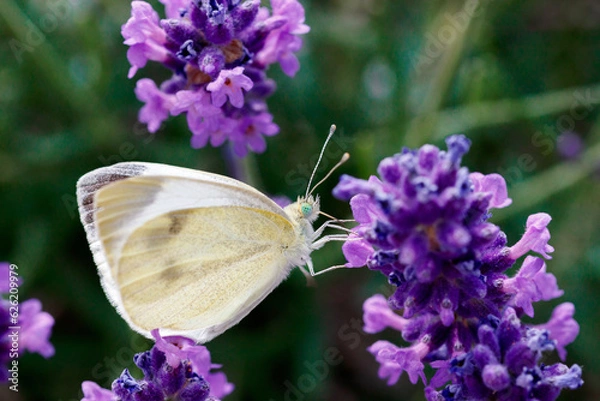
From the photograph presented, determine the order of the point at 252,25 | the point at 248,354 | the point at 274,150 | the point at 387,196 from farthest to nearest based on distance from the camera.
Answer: the point at 274,150, the point at 248,354, the point at 252,25, the point at 387,196

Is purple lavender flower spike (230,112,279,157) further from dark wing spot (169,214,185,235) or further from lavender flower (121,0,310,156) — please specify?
dark wing spot (169,214,185,235)

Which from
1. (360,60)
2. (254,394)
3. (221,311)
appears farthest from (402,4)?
(221,311)

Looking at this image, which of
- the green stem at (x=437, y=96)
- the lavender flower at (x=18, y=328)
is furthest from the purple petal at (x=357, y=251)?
the green stem at (x=437, y=96)

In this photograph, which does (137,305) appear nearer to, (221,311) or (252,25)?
(221,311)

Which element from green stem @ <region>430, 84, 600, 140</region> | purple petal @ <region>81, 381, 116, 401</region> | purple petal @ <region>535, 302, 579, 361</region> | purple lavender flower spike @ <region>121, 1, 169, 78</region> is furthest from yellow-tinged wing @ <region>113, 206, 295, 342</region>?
green stem @ <region>430, 84, 600, 140</region>

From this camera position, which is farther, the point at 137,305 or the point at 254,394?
the point at 254,394

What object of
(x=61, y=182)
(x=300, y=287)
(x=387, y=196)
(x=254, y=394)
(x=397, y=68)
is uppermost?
(x=387, y=196)

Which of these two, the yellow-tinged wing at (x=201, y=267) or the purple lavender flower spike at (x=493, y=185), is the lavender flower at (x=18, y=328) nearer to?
the yellow-tinged wing at (x=201, y=267)
